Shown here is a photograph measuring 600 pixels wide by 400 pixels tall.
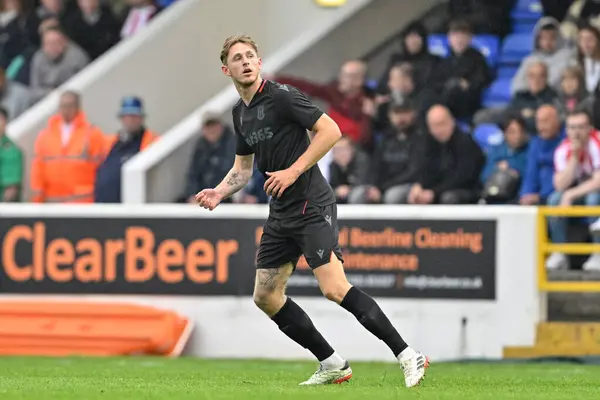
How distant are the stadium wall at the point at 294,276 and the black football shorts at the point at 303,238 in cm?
466

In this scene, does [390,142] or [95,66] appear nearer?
[390,142]

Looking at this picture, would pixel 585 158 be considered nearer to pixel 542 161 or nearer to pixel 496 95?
pixel 542 161

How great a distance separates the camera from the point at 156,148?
17547 millimetres

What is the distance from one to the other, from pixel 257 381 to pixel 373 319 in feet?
4.12

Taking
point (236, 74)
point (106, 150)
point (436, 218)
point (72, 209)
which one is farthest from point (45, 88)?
point (236, 74)

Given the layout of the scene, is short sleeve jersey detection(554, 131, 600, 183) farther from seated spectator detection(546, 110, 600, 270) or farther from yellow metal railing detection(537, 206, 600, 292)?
yellow metal railing detection(537, 206, 600, 292)

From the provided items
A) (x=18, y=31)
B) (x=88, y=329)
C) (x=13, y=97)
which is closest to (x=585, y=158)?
(x=88, y=329)

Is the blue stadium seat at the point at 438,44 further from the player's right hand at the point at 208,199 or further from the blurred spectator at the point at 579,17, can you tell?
the player's right hand at the point at 208,199

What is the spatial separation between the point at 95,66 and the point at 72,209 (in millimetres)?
4501

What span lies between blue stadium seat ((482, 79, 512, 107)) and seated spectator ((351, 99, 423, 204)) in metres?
1.71

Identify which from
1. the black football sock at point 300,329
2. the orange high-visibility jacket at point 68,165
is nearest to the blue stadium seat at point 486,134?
the orange high-visibility jacket at point 68,165

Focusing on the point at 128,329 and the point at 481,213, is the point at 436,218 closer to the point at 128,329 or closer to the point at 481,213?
the point at 481,213

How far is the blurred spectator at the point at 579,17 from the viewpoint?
17.6m

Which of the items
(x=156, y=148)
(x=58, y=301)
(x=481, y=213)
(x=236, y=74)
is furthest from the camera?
(x=156, y=148)
